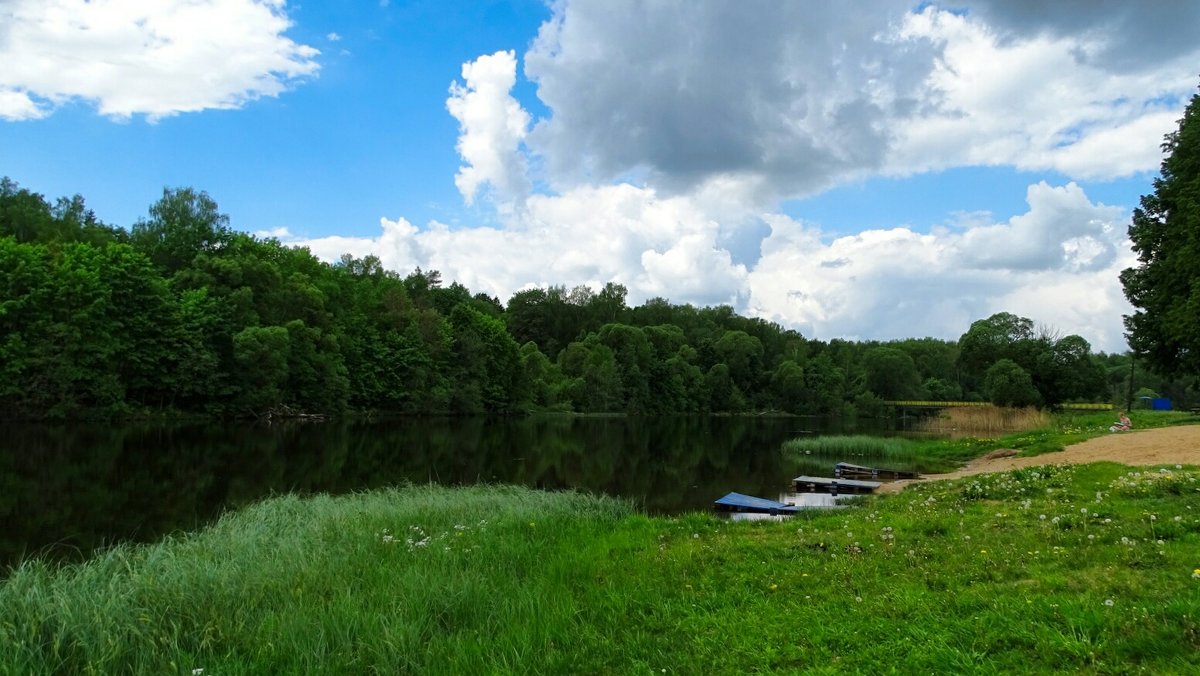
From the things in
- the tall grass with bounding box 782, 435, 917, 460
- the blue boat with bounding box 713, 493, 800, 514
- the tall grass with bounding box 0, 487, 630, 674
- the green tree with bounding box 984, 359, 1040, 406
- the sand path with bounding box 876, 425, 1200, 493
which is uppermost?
the green tree with bounding box 984, 359, 1040, 406

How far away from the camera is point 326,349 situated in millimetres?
72750

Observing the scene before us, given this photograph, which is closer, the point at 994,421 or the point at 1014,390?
the point at 994,421

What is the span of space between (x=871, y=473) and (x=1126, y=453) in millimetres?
11245

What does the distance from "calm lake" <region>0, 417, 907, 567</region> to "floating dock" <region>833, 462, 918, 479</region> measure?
250 cm

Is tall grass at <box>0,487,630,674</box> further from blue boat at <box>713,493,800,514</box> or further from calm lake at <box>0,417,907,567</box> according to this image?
blue boat at <box>713,493,800,514</box>

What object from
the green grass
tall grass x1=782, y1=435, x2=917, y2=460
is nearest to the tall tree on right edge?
tall grass x1=782, y1=435, x2=917, y2=460

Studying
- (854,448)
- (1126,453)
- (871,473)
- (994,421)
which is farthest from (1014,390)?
(1126,453)

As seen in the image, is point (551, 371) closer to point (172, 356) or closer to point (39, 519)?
point (172, 356)

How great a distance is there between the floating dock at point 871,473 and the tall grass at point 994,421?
1032 inches

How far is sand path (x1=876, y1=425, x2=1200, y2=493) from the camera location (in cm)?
1906

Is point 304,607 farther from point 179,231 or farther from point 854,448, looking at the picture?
point 179,231

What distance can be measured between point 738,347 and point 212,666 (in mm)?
137817

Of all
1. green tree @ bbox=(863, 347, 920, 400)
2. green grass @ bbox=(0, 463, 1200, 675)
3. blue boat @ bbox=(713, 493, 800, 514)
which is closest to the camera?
green grass @ bbox=(0, 463, 1200, 675)

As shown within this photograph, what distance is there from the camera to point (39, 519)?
17453mm
